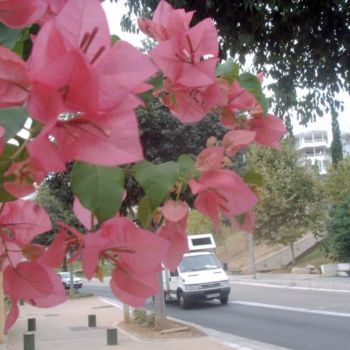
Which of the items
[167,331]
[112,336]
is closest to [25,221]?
[112,336]

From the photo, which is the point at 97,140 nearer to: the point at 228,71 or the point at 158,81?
the point at 158,81

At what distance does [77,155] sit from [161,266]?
0.23 meters

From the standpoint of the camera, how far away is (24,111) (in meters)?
0.63

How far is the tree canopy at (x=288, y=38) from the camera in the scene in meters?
4.03

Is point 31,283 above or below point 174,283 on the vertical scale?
above

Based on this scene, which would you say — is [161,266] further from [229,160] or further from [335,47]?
[335,47]

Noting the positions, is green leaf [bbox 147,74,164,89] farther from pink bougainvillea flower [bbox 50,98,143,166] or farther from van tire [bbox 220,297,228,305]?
van tire [bbox 220,297,228,305]

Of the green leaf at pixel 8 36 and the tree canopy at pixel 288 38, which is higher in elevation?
the tree canopy at pixel 288 38

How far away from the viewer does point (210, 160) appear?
2.76ft

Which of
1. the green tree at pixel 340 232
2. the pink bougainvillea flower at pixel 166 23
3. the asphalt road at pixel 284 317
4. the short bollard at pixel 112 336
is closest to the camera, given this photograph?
the pink bougainvillea flower at pixel 166 23

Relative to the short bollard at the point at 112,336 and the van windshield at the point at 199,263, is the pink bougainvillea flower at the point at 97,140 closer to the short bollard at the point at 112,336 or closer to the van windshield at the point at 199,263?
the short bollard at the point at 112,336

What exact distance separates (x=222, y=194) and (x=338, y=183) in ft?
106

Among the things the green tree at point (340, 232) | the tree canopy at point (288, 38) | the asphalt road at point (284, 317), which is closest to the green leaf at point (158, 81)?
the tree canopy at point (288, 38)

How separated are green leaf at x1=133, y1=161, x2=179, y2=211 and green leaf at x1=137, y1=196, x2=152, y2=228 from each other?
2 centimetres
